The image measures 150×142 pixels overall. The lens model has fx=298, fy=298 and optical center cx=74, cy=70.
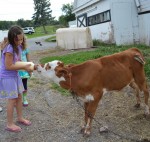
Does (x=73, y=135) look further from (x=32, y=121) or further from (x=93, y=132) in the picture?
(x=32, y=121)

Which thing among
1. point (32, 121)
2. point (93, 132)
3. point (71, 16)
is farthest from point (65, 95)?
point (71, 16)

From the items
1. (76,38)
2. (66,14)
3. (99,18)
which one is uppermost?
(66,14)

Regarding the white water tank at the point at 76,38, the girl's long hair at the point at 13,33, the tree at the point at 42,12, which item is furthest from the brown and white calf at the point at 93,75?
the tree at the point at 42,12

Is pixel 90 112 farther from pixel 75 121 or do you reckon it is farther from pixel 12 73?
pixel 12 73

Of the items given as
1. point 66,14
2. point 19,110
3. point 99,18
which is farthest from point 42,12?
point 19,110

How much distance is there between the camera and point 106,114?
5.64 meters

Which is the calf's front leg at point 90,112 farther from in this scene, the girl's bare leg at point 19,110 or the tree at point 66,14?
the tree at point 66,14

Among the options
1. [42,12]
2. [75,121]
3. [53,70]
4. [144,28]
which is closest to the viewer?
[53,70]

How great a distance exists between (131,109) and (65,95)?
76.2 inches

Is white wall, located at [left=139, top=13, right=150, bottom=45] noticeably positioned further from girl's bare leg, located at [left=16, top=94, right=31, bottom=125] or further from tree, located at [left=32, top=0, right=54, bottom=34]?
tree, located at [left=32, top=0, right=54, bottom=34]

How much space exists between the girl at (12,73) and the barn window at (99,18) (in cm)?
1345

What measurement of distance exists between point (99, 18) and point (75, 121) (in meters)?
15.1

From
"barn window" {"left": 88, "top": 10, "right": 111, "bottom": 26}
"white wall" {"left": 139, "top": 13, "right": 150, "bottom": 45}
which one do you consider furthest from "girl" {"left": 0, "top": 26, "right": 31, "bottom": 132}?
"barn window" {"left": 88, "top": 10, "right": 111, "bottom": 26}

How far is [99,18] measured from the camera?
19797mm
